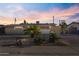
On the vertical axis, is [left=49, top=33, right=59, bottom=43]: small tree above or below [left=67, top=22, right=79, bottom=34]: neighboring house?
below

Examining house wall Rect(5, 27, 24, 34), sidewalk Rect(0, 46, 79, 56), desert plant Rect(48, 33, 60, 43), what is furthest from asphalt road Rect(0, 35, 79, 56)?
house wall Rect(5, 27, 24, 34)

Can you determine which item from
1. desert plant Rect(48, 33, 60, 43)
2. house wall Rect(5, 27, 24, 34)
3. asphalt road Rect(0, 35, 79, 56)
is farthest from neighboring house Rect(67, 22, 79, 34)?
house wall Rect(5, 27, 24, 34)

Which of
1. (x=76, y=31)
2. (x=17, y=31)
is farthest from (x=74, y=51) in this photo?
(x=17, y=31)

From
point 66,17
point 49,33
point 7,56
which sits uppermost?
point 66,17

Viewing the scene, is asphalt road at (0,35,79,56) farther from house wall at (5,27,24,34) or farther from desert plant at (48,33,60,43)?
house wall at (5,27,24,34)

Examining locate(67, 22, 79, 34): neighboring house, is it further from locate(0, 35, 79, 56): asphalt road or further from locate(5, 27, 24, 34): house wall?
locate(5, 27, 24, 34): house wall

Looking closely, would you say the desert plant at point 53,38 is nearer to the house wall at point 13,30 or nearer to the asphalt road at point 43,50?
the asphalt road at point 43,50

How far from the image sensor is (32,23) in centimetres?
458

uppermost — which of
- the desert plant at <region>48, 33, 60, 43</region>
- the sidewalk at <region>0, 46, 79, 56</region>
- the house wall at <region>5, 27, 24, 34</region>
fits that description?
the house wall at <region>5, 27, 24, 34</region>

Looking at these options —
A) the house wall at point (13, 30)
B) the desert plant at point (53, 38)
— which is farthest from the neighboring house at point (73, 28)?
the house wall at point (13, 30)

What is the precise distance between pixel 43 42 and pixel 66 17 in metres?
0.62

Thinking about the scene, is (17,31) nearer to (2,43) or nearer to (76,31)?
(2,43)

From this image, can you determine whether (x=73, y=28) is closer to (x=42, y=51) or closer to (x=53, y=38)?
(x=53, y=38)

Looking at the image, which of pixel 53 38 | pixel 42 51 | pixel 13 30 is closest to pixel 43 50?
pixel 42 51
